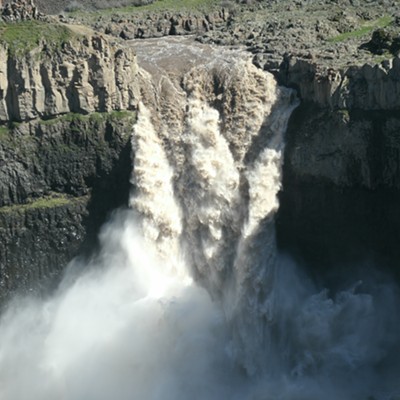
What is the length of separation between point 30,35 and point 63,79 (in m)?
4.03

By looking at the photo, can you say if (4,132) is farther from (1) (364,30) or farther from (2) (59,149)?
(1) (364,30)

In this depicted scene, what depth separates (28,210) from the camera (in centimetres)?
5766

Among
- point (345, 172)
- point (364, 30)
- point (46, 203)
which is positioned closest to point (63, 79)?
point (46, 203)

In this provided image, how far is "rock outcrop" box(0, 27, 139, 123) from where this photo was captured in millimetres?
57094

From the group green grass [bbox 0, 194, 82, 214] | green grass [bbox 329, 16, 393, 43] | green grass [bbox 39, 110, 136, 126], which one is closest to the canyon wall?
green grass [bbox 329, 16, 393, 43]

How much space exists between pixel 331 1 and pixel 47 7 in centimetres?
2599

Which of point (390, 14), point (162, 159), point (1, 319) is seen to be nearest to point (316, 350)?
point (162, 159)

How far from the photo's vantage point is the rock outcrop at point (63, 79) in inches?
2248

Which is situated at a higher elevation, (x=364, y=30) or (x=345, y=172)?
(x=364, y=30)

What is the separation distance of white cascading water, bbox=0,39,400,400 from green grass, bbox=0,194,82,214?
2.96 m

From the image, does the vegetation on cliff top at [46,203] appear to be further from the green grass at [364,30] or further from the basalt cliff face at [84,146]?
the green grass at [364,30]

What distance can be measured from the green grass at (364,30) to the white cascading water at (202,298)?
8189 mm

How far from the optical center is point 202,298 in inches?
2142

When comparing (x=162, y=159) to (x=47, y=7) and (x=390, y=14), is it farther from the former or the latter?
(x=47, y=7)
